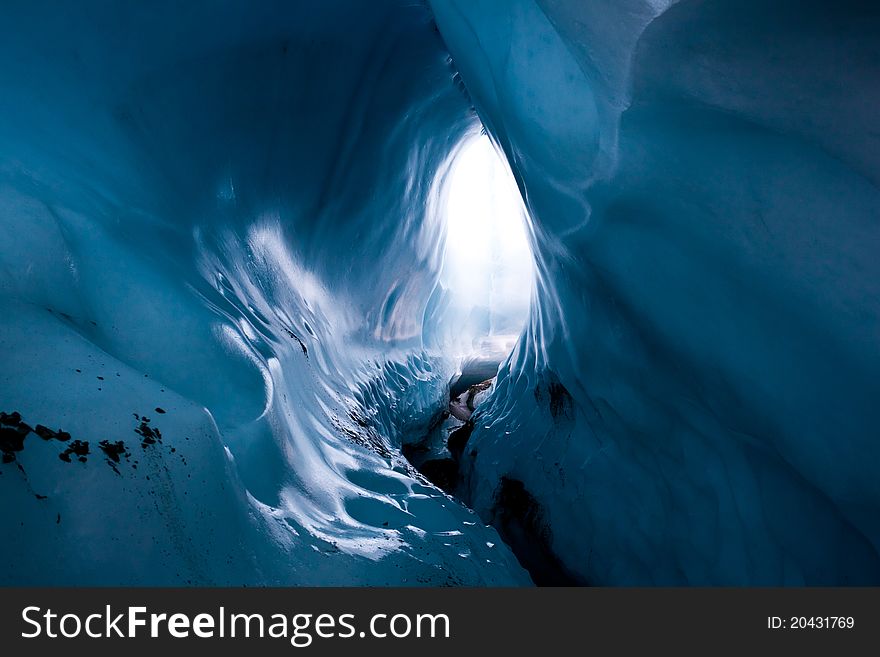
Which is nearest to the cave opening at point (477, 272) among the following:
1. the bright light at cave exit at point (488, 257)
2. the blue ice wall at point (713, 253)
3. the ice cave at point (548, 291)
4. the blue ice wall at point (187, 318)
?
the bright light at cave exit at point (488, 257)

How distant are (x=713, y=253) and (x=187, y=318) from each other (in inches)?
70.4

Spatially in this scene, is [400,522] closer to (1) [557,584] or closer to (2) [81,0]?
(1) [557,584]

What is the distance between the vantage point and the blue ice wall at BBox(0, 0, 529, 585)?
1.39m

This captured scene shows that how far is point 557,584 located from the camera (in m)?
3.66

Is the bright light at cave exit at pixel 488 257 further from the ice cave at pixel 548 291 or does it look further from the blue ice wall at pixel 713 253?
the blue ice wall at pixel 713 253

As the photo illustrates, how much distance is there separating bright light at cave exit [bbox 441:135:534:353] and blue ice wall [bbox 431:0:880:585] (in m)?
5.91

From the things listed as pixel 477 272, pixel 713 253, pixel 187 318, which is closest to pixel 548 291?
pixel 713 253

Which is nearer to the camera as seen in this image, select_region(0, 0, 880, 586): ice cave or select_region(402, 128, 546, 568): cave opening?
select_region(0, 0, 880, 586): ice cave

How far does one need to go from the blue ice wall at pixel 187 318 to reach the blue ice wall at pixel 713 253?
93 cm

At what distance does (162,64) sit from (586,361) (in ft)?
8.53

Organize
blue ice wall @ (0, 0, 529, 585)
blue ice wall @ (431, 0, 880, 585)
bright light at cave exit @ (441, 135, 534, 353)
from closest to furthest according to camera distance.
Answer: blue ice wall @ (0, 0, 529, 585), blue ice wall @ (431, 0, 880, 585), bright light at cave exit @ (441, 135, 534, 353)

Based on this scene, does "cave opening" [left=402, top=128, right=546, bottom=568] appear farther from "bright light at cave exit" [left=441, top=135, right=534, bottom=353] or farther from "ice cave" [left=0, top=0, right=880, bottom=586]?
"ice cave" [left=0, top=0, right=880, bottom=586]

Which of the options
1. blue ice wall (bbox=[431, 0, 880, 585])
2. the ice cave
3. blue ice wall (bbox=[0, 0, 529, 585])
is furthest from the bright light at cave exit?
blue ice wall (bbox=[431, 0, 880, 585])

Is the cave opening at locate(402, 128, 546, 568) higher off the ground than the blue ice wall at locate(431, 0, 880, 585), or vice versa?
the cave opening at locate(402, 128, 546, 568)
